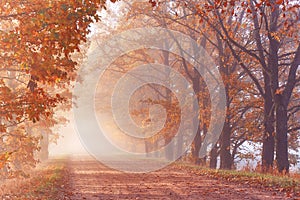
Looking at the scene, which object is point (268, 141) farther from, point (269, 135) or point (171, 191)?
point (171, 191)

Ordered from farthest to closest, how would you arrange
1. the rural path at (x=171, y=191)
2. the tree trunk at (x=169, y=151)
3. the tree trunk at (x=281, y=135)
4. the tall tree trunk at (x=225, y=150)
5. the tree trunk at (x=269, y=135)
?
the tree trunk at (x=169, y=151) < the tall tree trunk at (x=225, y=150) < the tree trunk at (x=269, y=135) < the tree trunk at (x=281, y=135) < the rural path at (x=171, y=191)

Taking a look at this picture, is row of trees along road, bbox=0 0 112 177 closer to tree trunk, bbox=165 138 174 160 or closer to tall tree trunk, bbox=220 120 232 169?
tall tree trunk, bbox=220 120 232 169

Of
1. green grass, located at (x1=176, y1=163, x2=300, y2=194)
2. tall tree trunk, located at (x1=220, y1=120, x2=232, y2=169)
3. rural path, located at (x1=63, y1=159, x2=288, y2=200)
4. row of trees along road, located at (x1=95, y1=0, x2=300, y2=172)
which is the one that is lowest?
rural path, located at (x1=63, y1=159, x2=288, y2=200)

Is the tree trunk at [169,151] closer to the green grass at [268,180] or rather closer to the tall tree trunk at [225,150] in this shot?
the tall tree trunk at [225,150]

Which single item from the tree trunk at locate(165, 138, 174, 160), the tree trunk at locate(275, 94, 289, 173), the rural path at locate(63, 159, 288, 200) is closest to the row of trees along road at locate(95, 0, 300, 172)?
the tree trunk at locate(275, 94, 289, 173)

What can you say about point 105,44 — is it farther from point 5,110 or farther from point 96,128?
point 96,128


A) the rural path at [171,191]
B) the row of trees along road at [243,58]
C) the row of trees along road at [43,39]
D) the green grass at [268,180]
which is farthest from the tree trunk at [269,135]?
the row of trees along road at [43,39]

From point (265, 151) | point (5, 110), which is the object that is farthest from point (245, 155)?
point (5, 110)

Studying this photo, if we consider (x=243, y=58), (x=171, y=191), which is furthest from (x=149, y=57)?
(x=171, y=191)

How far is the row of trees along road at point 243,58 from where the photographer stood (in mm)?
18494

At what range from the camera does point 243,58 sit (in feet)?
78.6

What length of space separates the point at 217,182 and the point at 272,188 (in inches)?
120

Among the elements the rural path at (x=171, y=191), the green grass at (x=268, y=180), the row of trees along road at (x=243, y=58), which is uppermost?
the row of trees along road at (x=243, y=58)

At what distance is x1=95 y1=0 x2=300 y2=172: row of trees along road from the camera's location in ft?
60.7
